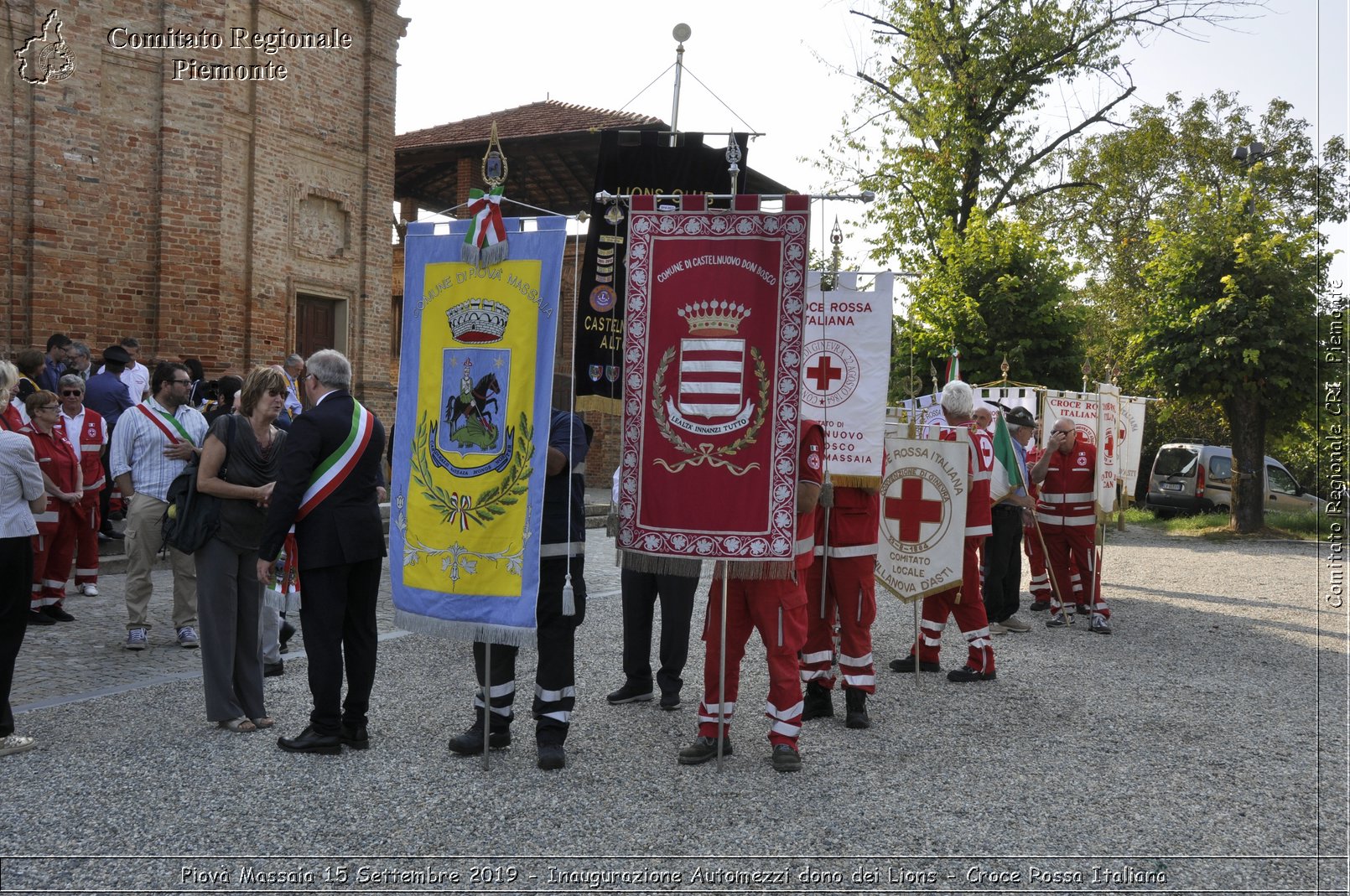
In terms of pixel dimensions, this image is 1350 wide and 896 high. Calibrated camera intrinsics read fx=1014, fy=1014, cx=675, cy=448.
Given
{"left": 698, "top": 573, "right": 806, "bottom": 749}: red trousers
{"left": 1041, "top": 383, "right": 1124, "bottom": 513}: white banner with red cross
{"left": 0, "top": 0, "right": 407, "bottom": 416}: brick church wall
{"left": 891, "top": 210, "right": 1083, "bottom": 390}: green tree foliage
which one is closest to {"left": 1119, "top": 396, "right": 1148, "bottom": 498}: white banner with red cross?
{"left": 1041, "top": 383, "right": 1124, "bottom": 513}: white banner with red cross

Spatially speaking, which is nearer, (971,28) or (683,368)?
(683,368)

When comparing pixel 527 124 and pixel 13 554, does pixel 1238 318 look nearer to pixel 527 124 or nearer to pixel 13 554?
pixel 527 124

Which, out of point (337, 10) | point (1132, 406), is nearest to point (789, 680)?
point (1132, 406)

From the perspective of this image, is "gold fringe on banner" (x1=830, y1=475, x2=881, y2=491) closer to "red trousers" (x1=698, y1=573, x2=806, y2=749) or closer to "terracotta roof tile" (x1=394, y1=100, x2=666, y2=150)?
"red trousers" (x1=698, y1=573, x2=806, y2=749)

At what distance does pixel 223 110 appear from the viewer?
15.3m

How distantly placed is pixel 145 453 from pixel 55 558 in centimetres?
195

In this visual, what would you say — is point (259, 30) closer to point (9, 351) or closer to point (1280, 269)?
point (9, 351)

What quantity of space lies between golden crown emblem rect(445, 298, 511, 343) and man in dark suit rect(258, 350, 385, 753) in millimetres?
707

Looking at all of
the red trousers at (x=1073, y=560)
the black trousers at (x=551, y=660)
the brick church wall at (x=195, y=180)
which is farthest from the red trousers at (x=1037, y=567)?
the brick church wall at (x=195, y=180)

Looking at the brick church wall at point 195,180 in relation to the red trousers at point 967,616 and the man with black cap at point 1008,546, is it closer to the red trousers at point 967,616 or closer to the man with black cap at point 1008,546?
the man with black cap at point 1008,546

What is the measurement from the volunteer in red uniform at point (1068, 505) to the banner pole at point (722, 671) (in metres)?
5.53

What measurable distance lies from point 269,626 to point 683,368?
341 centimetres

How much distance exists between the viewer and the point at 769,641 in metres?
5.18

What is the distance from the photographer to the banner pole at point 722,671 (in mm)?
5055
